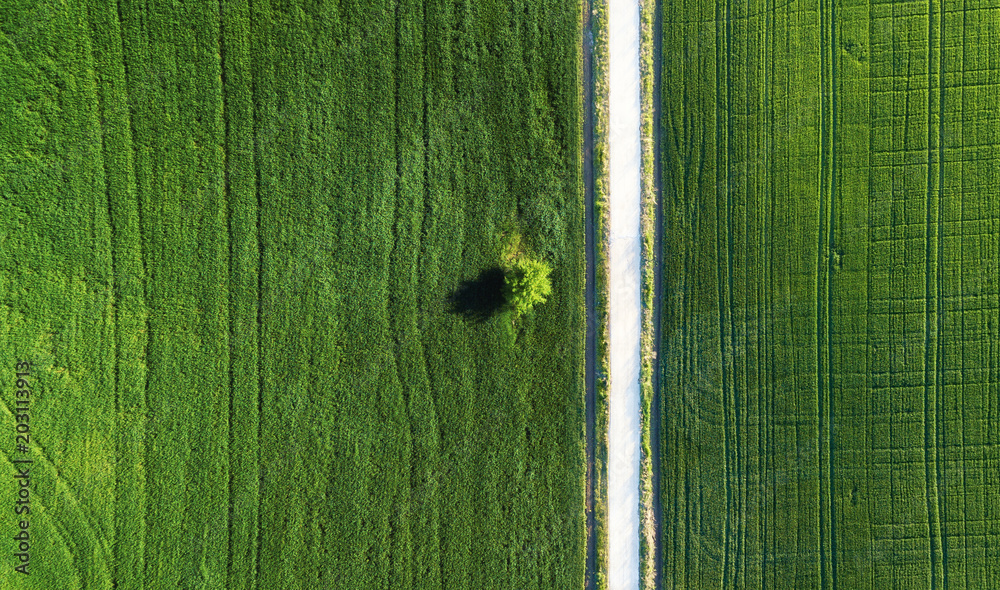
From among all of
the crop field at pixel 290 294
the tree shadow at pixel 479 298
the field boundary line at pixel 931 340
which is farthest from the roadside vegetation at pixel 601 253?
the field boundary line at pixel 931 340

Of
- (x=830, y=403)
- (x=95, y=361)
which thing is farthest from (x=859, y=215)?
(x=95, y=361)

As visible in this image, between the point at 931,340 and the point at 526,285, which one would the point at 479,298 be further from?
the point at 931,340

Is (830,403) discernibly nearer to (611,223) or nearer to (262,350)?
(611,223)

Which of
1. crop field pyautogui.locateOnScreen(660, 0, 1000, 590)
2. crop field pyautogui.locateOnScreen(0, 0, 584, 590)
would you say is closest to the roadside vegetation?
crop field pyautogui.locateOnScreen(0, 0, 584, 590)

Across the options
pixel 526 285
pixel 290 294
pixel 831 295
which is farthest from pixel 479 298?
pixel 831 295

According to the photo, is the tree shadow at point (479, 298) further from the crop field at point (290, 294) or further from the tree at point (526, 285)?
the tree at point (526, 285)

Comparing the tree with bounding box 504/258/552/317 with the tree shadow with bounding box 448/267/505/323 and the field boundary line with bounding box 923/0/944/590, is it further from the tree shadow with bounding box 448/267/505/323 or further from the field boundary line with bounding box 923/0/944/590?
the field boundary line with bounding box 923/0/944/590
